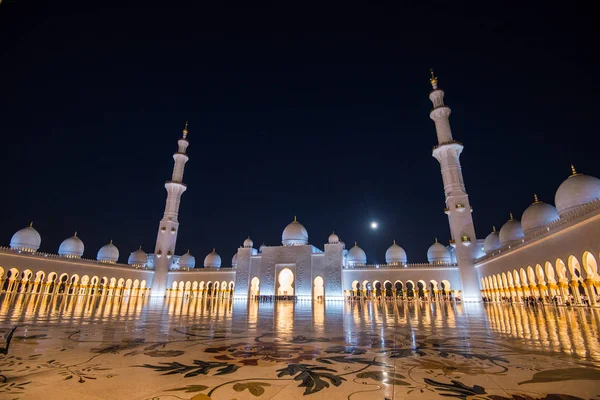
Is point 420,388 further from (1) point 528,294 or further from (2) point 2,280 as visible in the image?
(2) point 2,280

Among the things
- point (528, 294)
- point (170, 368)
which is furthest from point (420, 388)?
point (528, 294)

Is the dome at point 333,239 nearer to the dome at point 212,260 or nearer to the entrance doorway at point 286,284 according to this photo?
the entrance doorway at point 286,284

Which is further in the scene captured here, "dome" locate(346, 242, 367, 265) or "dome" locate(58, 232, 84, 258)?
"dome" locate(346, 242, 367, 265)

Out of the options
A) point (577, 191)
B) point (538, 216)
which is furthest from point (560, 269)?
point (538, 216)

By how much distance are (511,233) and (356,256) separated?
1497 cm

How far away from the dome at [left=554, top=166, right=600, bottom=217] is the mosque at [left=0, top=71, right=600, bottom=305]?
43 mm

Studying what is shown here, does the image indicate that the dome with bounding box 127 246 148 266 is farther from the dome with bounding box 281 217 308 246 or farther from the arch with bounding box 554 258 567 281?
the arch with bounding box 554 258 567 281

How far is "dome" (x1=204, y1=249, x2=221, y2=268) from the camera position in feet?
127

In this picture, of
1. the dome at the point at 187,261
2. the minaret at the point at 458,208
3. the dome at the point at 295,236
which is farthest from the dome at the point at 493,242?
the dome at the point at 187,261

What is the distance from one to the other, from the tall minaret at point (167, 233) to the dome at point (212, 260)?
5.20m

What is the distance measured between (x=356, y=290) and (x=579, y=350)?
26834 mm

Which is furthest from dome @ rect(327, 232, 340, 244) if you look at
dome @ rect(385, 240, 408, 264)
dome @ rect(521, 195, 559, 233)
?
dome @ rect(521, 195, 559, 233)

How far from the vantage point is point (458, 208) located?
23922 mm

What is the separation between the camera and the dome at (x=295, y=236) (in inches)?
1283
